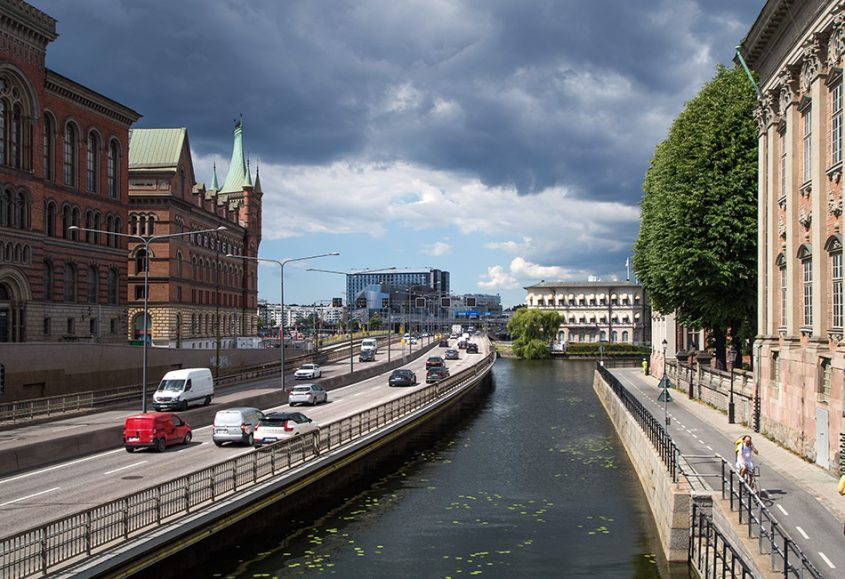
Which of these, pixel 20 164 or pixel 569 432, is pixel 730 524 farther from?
pixel 20 164

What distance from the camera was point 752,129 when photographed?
1837 inches

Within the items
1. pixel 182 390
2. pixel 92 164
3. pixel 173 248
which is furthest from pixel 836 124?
pixel 173 248

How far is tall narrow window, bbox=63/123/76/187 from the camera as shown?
63906mm

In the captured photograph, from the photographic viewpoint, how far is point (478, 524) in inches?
1017

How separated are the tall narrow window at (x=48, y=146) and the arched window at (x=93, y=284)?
929 cm

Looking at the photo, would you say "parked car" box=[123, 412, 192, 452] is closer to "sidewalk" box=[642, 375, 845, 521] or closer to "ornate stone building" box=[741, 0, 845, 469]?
"sidewalk" box=[642, 375, 845, 521]

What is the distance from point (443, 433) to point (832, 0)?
32144 mm

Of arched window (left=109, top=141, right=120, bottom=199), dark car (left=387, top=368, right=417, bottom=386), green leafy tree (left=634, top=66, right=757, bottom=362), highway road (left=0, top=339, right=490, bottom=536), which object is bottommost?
dark car (left=387, top=368, right=417, bottom=386)

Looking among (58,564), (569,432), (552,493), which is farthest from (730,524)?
(569,432)

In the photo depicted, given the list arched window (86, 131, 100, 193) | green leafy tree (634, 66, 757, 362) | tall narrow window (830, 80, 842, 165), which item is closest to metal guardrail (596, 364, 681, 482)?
green leafy tree (634, 66, 757, 362)

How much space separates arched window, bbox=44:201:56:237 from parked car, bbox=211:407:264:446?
114 feet

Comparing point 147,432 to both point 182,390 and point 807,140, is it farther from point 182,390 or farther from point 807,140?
point 807,140

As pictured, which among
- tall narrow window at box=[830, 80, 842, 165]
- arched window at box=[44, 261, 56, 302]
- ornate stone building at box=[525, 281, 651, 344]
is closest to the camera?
tall narrow window at box=[830, 80, 842, 165]

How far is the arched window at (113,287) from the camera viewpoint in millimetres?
70250
